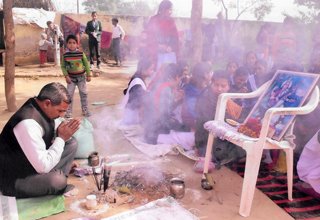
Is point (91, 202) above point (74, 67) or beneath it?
beneath

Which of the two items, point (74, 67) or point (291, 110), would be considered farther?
point (74, 67)

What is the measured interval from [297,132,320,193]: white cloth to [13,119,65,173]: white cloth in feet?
8.18

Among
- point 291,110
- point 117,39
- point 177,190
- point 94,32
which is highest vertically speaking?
point 94,32

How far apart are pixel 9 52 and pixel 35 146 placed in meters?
4.17

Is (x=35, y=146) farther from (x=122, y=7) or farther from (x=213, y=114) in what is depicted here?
(x=122, y=7)

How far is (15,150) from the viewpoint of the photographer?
269 cm

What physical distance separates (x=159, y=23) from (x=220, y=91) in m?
2.77

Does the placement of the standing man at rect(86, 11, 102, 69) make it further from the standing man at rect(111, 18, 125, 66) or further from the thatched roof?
the thatched roof

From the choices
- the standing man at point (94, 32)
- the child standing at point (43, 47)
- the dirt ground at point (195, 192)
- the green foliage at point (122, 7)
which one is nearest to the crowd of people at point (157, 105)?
the dirt ground at point (195, 192)

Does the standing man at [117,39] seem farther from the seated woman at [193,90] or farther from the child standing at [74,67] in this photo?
the seated woman at [193,90]

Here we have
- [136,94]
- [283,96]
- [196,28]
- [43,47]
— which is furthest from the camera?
[43,47]

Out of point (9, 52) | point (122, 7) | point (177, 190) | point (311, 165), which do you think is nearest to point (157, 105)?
point (177, 190)

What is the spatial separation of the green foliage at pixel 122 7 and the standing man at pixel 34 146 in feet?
26.1

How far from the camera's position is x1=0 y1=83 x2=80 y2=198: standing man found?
2.61m
